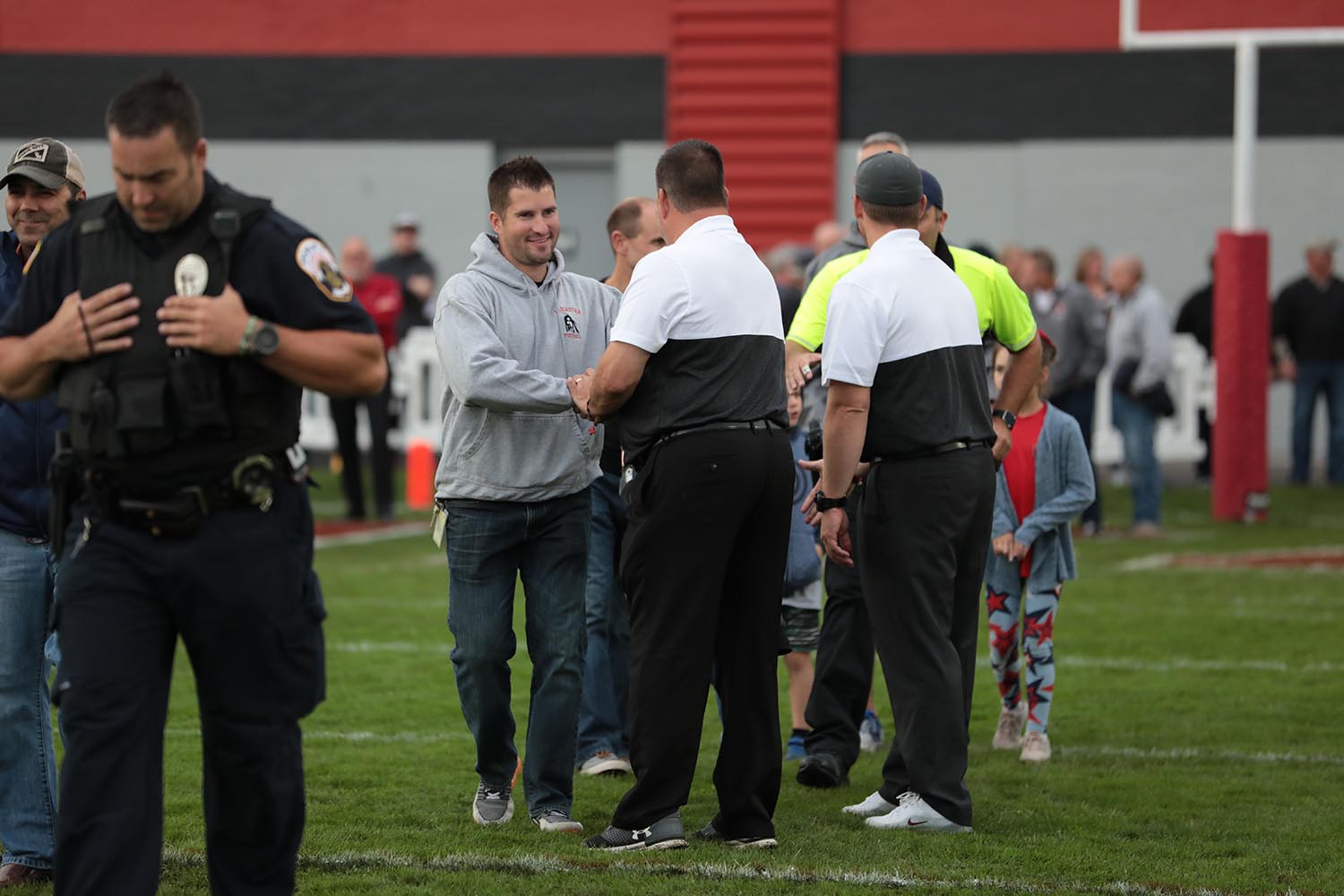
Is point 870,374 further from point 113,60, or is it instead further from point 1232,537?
point 113,60

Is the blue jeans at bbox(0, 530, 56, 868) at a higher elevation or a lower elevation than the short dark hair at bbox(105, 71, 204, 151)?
lower

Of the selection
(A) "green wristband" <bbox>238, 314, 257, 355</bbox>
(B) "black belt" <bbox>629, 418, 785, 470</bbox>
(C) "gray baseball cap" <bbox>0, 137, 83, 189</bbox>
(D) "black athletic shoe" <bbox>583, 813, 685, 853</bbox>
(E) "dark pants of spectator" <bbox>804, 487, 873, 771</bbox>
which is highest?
(C) "gray baseball cap" <bbox>0, 137, 83, 189</bbox>

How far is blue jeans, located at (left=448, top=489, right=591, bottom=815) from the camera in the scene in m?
6.25

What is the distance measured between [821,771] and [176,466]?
3324 millimetres

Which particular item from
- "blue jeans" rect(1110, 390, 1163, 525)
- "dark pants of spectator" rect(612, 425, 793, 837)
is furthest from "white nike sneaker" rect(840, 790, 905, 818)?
"blue jeans" rect(1110, 390, 1163, 525)

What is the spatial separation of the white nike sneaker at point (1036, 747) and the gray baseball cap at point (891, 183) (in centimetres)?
243

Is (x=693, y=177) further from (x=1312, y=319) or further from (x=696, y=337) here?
(x=1312, y=319)

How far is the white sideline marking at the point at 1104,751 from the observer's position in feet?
24.7

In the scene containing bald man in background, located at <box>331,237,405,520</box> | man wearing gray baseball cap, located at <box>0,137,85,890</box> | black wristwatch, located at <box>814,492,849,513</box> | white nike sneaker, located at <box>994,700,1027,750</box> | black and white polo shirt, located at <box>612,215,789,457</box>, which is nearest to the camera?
man wearing gray baseball cap, located at <box>0,137,85,890</box>

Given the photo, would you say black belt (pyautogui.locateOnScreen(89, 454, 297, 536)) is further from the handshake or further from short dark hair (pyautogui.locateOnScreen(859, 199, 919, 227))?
short dark hair (pyautogui.locateOnScreen(859, 199, 919, 227))

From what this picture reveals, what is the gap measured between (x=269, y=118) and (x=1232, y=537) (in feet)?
40.0

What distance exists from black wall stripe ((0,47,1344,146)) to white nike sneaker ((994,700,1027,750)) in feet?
44.7

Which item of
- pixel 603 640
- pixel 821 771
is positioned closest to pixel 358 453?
pixel 603 640

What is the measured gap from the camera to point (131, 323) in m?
4.37
